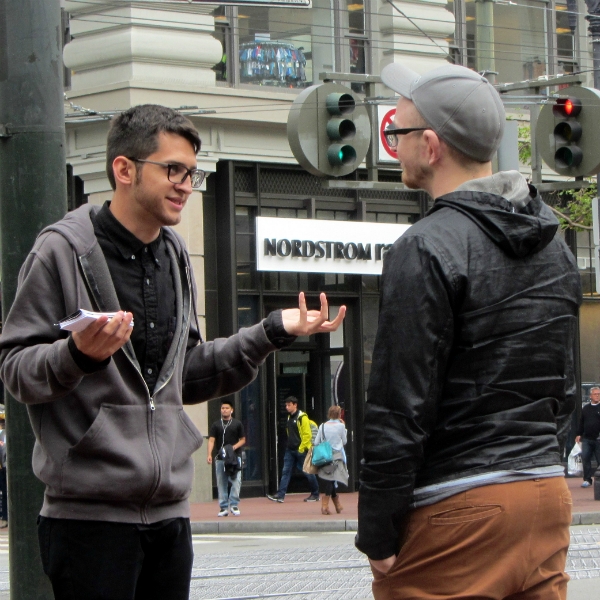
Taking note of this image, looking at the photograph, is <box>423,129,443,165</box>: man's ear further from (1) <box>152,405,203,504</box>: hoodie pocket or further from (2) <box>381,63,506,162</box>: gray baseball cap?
(1) <box>152,405,203,504</box>: hoodie pocket

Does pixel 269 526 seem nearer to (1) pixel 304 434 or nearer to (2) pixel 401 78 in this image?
(1) pixel 304 434

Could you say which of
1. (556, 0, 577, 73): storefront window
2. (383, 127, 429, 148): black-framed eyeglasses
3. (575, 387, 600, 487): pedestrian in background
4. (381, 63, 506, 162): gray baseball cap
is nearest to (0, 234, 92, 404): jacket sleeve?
(383, 127, 429, 148): black-framed eyeglasses

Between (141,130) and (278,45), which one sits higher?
(278,45)

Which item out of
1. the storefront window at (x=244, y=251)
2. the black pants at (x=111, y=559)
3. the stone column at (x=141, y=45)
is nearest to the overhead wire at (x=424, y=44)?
the stone column at (x=141, y=45)

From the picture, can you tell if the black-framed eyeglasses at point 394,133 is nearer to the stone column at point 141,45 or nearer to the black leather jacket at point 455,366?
the black leather jacket at point 455,366

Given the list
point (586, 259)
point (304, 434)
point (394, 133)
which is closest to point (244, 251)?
point (304, 434)

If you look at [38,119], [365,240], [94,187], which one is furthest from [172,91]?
[38,119]

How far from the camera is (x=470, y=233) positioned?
3.19 meters

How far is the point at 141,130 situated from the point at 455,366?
117 centimetres

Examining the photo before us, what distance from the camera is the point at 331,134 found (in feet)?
48.9

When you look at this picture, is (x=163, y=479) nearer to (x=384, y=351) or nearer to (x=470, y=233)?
(x=384, y=351)

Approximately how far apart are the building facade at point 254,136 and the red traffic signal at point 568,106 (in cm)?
640

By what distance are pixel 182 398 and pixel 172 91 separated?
1842cm

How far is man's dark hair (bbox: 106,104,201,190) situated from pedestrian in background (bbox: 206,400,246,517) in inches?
635
